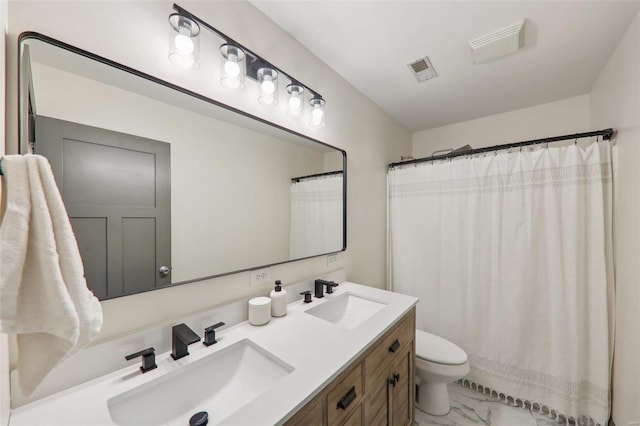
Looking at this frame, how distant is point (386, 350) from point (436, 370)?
27.7 inches

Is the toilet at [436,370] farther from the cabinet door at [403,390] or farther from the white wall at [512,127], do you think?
the white wall at [512,127]

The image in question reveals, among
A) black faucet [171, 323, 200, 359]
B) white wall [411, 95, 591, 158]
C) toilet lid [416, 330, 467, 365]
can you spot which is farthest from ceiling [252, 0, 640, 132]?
toilet lid [416, 330, 467, 365]

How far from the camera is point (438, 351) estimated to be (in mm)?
1670

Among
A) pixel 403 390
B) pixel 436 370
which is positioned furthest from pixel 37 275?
pixel 436 370

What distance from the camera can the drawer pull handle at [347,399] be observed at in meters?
0.86

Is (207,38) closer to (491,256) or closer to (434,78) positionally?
(434,78)

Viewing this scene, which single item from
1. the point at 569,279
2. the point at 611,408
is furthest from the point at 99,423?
the point at 611,408

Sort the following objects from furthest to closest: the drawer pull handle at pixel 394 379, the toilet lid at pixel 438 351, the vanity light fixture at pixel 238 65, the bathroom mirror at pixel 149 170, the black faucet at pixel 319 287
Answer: the toilet lid at pixel 438 351
the black faucet at pixel 319 287
the drawer pull handle at pixel 394 379
the vanity light fixture at pixel 238 65
the bathroom mirror at pixel 149 170

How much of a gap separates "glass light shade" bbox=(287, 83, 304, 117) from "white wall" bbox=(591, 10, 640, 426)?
5.51ft

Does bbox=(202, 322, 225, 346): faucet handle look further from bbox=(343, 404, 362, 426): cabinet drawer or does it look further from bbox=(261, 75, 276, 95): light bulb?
bbox=(261, 75, 276, 95): light bulb

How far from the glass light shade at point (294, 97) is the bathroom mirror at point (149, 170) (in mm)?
128

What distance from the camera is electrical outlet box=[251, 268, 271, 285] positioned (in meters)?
1.24

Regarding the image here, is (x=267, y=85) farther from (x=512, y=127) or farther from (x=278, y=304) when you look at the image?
(x=512, y=127)

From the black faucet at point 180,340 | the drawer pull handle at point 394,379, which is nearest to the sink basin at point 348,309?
the drawer pull handle at point 394,379
